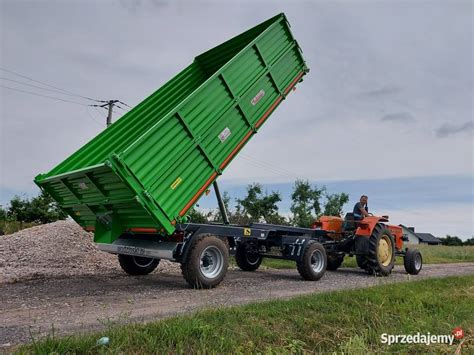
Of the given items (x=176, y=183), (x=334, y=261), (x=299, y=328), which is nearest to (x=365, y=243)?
(x=334, y=261)

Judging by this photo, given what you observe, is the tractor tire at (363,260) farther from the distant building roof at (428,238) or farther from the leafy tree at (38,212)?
the distant building roof at (428,238)

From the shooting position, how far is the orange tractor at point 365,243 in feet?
32.3

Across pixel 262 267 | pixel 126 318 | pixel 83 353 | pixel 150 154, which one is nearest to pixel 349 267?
pixel 262 267

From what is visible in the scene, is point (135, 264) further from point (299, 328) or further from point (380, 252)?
point (380, 252)

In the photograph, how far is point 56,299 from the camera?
5934 millimetres

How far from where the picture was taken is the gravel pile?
9227mm

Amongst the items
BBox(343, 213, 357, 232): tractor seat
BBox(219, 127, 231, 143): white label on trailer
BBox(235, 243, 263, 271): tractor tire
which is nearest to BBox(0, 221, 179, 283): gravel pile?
BBox(235, 243, 263, 271): tractor tire

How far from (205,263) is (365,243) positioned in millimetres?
4567

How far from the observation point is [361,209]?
10.5 meters

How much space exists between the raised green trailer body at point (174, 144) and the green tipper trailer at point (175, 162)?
0.06 ft

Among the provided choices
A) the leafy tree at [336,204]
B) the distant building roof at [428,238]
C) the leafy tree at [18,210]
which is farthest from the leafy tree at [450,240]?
the leafy tree at [18,210]

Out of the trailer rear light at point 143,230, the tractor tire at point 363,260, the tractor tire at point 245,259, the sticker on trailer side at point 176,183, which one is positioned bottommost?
the tractor tire at point 245,259

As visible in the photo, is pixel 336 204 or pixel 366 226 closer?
pixel 366 226

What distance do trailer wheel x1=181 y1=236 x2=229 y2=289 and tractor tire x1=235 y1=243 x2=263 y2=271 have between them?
9.82 feet
